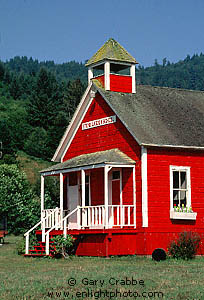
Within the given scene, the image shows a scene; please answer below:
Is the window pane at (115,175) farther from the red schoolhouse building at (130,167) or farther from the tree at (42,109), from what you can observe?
the tree at (42,109)

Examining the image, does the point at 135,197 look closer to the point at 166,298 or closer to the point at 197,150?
the point at 197,150

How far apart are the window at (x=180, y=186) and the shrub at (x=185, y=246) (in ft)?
6.45

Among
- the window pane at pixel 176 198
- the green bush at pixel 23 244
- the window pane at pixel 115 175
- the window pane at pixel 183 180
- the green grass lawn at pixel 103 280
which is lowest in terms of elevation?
the green grass lawn at pixel 103 280

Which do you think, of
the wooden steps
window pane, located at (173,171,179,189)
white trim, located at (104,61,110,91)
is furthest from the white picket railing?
white trim, located at (104,61,110,91)

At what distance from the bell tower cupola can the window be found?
5153 mm

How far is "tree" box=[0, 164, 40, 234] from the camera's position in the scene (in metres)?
49.8

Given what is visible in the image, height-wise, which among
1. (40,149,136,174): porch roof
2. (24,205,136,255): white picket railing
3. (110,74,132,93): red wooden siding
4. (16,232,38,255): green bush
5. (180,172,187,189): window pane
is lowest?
(16,232,38,255): green bush

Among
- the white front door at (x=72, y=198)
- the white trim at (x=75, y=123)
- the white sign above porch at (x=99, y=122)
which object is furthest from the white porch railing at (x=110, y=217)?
the white trim at (x=75, y=123)

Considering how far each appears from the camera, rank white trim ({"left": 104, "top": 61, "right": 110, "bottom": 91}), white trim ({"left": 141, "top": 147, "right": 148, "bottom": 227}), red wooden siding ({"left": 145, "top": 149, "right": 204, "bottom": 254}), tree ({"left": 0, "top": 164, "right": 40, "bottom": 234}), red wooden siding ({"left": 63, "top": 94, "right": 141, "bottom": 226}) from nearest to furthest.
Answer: white trim ({"left": 141, "top": 147, "right": 148, "bottom": 227}) < red wooden siding ({"left": 145, "top": 149, "right": 204, "bottom": 254}) < red wooden siding ({"left": 63, "top": 94, "right": 141, "bottom": 226}) < white trim ({"left": 104, "top": 61, "right": 110, "bottom": 91}) < tree ({"left": 0, "top": 164, "right": 40, "bottom": 234})

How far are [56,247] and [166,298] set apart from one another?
38.3 ft

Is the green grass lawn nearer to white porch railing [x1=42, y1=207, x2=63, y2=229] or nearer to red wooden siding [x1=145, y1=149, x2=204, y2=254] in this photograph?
red wooden siding [x1=145, y1=149, x2=204, y2=254]

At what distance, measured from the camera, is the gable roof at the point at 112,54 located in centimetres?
2967

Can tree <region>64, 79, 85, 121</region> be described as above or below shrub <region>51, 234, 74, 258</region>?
above

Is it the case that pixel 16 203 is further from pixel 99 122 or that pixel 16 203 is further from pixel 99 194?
pixel 99 122
